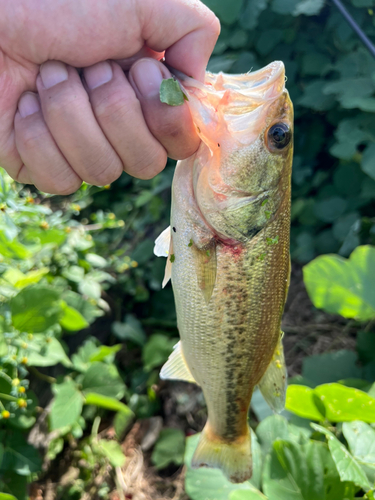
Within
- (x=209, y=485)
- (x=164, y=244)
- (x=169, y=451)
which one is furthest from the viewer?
(x=169, y=451)

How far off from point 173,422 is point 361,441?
1.88 meters

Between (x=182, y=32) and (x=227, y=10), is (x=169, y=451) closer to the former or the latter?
(x=182, y=32)

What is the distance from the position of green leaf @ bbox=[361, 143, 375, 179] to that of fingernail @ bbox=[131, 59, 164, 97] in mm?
1903

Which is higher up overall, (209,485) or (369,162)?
(369,162)

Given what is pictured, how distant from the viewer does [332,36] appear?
10.2 feet

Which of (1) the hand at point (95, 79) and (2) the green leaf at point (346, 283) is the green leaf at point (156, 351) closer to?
(2) the green leaf at point (346, 283)

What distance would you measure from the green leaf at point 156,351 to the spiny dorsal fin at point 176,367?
147cm

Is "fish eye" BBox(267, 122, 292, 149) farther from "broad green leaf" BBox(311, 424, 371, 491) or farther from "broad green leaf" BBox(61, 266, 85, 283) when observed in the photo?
"broad green leaf" BBox(61, 266, 85, 283)

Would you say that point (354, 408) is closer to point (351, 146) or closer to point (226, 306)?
point (226, 306)

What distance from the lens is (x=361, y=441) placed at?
1.50 meters

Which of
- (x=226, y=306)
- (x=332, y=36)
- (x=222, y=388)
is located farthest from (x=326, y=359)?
(x=332, y=36)

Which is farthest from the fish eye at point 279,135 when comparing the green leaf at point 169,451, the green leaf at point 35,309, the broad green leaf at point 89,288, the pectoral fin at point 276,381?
the green leaf at point 169,451

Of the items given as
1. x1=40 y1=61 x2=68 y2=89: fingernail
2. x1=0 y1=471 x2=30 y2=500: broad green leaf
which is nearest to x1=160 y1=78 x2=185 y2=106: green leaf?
x1=40 y1=61 x2=68 y2=89: fingernail

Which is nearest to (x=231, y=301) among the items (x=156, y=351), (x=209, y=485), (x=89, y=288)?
(x=209, y=485)
